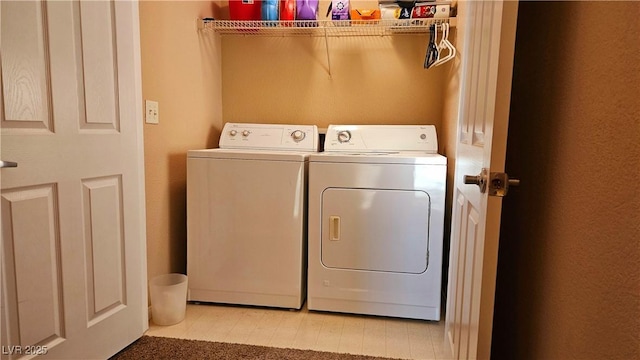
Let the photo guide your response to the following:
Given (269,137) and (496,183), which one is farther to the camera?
(269,137)

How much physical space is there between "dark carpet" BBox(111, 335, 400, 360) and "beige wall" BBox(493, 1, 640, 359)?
0.83m

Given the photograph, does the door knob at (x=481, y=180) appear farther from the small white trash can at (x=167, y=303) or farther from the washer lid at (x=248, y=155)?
the small white trash can at (x=167, y=303)

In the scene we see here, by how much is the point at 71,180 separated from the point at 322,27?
1.63 metres

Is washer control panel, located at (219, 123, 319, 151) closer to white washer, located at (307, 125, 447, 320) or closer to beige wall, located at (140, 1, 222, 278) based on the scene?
beige wall, located at (140, 1, 222, 278)

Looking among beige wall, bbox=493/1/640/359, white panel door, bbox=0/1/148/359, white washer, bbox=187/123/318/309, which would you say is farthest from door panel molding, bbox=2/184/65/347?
beige wall, bbox=493/1/640/359

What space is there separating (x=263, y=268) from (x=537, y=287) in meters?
1.45

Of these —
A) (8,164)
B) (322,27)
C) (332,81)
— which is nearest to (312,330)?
(8,164)

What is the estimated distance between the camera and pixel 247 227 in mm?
2123

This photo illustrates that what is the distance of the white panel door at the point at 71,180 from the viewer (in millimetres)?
1212

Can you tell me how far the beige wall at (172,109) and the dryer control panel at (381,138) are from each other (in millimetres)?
823

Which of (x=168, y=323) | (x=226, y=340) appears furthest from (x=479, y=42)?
(x=168, y=323)

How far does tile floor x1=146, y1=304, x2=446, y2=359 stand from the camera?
1.79 metres

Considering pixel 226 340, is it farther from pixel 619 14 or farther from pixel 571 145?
pixel 619 14

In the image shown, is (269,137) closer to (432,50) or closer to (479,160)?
(432,50)
